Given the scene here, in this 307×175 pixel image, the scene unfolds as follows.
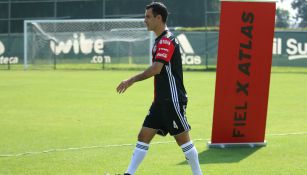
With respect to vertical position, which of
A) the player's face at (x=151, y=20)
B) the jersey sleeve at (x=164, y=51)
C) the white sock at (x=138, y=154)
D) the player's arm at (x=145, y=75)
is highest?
the player's face at (x=151, y=20)

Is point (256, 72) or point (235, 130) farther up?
point (256, 72)

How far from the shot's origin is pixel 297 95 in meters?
20.6

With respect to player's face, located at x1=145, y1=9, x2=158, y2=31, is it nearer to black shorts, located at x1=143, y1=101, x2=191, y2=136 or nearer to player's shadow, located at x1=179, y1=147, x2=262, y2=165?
black shorts, located at x1=143, y1=101, x2=191, y2=136

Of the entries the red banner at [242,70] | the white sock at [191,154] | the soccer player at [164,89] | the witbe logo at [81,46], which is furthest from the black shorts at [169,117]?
the witbe logo at [81,46]

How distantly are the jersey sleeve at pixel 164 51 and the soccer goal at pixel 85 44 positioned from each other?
31.9 metres

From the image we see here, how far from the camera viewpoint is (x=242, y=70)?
1039 cm

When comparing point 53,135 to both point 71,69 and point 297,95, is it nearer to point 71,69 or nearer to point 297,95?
point 297,95

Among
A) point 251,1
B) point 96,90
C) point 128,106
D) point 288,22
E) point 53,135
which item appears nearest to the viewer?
point 251,1

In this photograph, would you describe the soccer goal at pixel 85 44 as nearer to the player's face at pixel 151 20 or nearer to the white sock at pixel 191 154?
the white sock at pixel 191 154

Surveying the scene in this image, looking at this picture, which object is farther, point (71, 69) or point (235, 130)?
point (71, 69)

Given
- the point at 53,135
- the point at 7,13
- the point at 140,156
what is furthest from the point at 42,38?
the point at 140,156

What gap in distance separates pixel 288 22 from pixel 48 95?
31038mm

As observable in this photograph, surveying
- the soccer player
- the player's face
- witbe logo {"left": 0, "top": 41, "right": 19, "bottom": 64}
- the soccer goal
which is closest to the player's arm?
the soccer player

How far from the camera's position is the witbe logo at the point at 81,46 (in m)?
40.5
